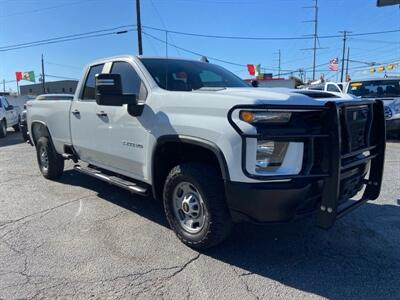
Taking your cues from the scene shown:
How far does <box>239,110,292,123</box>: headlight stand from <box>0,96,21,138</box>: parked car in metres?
14.6

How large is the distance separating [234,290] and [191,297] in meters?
0.35

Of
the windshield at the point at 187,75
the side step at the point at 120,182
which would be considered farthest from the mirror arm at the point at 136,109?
the side step at the point at 120,182

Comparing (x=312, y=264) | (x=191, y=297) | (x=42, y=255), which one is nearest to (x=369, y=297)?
(x=312, y=264)

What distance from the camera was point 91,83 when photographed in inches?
212

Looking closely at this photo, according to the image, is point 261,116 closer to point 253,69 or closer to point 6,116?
point 6,116

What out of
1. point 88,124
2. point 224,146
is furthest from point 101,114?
point 224,146

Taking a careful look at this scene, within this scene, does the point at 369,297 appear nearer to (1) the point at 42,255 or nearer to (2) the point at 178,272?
(2) the point at 178,272

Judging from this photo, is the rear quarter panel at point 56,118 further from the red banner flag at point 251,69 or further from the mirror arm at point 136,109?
the red banner flag at point 251,69

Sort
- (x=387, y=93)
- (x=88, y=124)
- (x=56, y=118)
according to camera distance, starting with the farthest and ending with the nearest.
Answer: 1. (x=387, y=93)
2. (x=56, y=118)
3. (x=88, y=124)

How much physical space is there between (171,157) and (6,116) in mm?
14335

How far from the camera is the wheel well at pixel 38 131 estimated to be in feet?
21.5

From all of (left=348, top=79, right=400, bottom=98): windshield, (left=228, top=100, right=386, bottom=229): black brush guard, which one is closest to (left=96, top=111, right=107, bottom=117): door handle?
(left=228, top=100, right=386, bottom=229): black brush guard

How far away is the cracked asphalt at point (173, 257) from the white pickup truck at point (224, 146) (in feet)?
1.25

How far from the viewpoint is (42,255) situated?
375 centimetres
